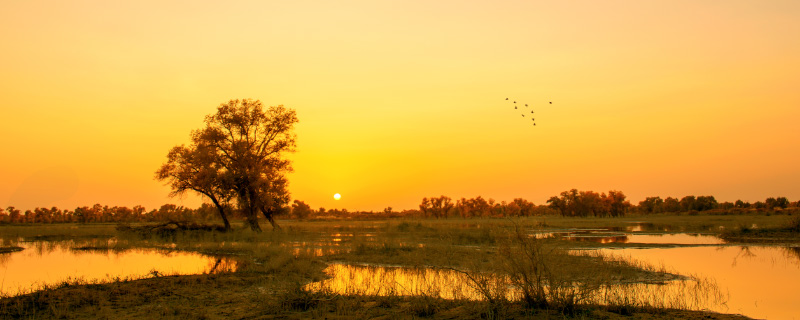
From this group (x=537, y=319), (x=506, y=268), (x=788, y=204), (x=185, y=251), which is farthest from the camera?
(x=788, y=204)

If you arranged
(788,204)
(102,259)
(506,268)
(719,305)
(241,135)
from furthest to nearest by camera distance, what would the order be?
(788,204) < (241,135) < (102,259) < (719,305) < (506,268)

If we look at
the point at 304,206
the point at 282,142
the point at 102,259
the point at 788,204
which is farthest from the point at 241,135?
the point at 788,204

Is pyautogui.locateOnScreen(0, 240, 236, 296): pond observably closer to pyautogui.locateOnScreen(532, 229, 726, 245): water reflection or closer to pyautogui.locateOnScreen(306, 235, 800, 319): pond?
pyautogui.locateOnScreen(306, 235, 800, 319): pond

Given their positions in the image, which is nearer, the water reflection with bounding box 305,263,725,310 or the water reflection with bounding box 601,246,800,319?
the water reflection with bounding box 305,263,725,310

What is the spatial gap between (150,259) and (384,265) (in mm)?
10640

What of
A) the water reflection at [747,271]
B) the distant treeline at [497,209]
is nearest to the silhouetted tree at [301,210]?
the distant treeline at [497,209]

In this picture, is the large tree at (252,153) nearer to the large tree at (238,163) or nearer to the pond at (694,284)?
the large tree at (238,163)

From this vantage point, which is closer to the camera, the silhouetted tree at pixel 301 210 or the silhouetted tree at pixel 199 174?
the silhouetted tree at pixel 199 174

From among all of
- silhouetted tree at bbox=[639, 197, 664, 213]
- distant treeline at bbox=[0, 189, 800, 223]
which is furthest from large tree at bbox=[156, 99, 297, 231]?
silhouetted tree at bbox=[639, 197, 664, 213]

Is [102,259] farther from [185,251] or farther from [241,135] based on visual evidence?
[241,135]

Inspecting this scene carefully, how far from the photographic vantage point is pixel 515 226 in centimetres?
967

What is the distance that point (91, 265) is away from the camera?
18.1 meters

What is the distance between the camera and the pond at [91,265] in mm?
14227

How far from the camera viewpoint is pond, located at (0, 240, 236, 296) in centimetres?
1423
